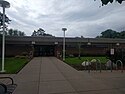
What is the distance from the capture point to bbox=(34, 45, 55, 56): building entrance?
163 ft

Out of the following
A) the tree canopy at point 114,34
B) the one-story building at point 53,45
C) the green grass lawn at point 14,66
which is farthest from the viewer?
the tree canopy at point 114,34

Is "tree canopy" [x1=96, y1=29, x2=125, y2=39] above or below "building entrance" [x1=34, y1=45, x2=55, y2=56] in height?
above

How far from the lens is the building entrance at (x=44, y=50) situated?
4966 cm

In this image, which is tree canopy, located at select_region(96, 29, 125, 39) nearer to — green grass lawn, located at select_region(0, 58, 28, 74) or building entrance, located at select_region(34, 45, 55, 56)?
building entrance, located at select_region(34, 45, 55, 56)

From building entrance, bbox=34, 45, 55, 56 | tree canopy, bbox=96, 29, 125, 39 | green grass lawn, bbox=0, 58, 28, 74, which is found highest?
tree canopy, bbox=96, 29, 125, 39

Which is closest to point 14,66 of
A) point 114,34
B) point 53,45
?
point 53,45

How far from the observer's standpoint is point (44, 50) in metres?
50.3

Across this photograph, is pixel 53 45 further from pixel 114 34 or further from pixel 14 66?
→ pixel 114 34

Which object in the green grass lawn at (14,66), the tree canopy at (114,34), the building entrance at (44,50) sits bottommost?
the green grass lawn at (14,66)

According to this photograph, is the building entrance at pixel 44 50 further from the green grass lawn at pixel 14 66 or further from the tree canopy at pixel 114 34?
the tree canopy at pixel 114 34

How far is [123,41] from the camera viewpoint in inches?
1984

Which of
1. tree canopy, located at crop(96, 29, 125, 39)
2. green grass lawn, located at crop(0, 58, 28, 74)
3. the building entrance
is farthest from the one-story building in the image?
tree canopy, located at crop(96, 29, 125, 39)

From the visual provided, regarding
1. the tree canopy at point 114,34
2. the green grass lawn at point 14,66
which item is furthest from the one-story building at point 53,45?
the tree canopy at point 114,34

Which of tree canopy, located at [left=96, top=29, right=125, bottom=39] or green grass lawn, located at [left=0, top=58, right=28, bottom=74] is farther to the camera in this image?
tree canopy, located at [left=96, top=29, right=125, bottom=39]
